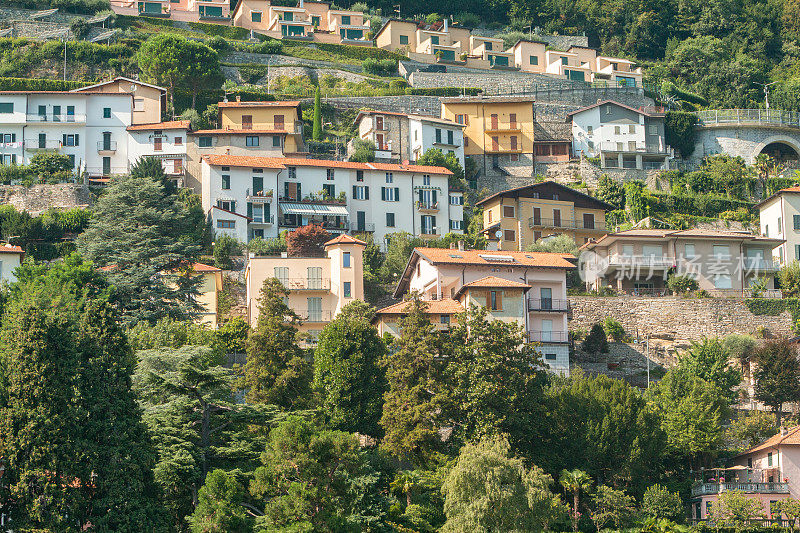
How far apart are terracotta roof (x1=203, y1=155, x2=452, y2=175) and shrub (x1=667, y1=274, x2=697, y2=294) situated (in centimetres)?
1957

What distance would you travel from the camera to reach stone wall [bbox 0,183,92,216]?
75188mm

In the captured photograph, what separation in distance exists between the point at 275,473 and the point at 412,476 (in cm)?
767

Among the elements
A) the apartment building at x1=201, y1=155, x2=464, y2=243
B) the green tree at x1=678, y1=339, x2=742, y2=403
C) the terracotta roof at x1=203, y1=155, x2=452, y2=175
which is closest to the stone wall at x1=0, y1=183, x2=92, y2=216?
the apartment building at x1=201, y1=155, x2=464, y2=243

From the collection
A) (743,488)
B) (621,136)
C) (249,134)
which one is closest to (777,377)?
(743,488)

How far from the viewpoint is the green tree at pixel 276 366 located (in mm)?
48281

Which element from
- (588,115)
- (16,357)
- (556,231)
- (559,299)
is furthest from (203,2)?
(16,357)

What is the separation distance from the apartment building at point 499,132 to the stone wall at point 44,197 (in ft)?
103

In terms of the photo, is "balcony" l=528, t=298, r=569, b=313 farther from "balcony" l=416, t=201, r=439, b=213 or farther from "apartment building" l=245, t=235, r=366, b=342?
"balcony" l=416, t=201, r=439, b=213

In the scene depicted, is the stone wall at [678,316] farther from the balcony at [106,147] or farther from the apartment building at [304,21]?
the apartment building at [304,21]

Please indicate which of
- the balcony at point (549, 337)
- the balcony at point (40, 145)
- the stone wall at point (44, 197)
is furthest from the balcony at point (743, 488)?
the balcony at point (40, 145)

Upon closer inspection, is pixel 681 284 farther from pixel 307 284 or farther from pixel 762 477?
pixel 307 284

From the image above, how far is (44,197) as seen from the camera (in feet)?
248

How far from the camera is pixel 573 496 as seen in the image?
1914 inches

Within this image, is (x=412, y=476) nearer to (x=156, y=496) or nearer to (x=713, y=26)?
(x=156, y=496)
